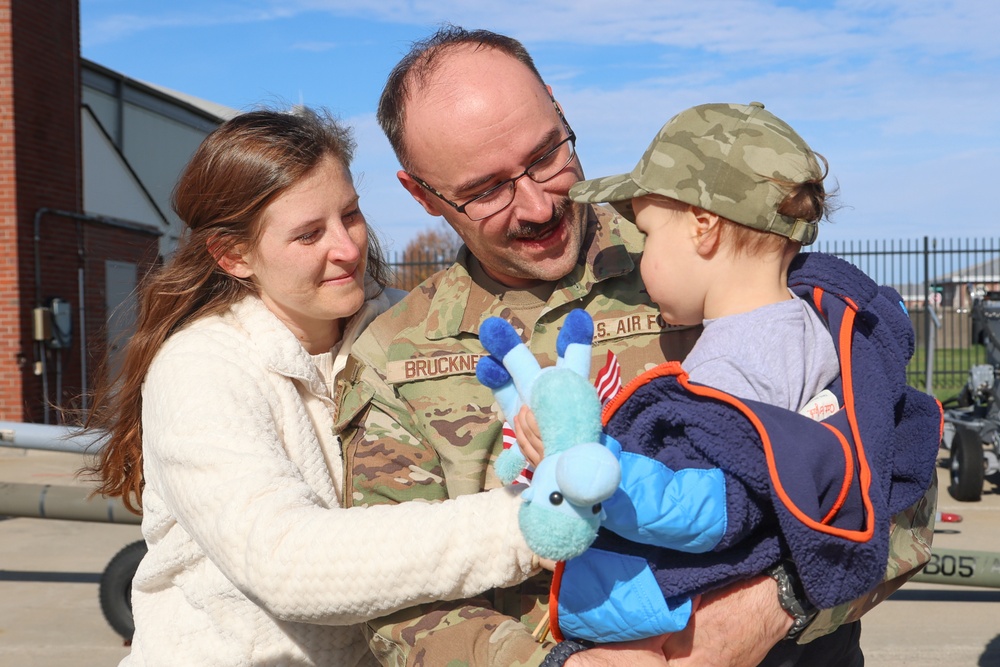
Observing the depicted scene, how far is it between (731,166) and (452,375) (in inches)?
37.4

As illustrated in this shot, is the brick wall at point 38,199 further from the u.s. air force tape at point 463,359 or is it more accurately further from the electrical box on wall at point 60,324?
the u.s. air force tape at point 463,359

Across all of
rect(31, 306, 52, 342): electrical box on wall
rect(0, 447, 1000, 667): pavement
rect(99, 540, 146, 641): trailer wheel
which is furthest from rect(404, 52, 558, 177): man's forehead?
rect(31, 306, 52, 342): electrical box on wall

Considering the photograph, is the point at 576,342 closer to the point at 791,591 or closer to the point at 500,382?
the point at 500,382

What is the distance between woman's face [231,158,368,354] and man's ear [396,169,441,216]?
1.17 ft

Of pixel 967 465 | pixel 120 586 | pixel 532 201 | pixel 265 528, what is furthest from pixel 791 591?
pixel 967 465

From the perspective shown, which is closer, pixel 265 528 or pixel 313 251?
pixel 265 528

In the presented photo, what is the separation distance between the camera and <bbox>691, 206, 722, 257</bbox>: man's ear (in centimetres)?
201

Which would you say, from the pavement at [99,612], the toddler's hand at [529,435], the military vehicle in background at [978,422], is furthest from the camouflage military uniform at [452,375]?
the military vehicle in background at [978,422]

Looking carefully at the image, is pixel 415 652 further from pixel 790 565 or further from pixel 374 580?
pixel 790 565

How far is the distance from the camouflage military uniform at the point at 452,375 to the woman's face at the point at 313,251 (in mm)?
175

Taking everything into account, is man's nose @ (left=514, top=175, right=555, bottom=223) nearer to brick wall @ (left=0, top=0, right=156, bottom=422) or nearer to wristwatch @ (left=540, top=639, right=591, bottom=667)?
wristwatch @ (left=540, top=639, right=591, bottom=667)

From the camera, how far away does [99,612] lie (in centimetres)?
655

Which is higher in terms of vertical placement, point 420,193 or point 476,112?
point 476,112

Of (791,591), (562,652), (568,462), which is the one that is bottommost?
(562,652)
